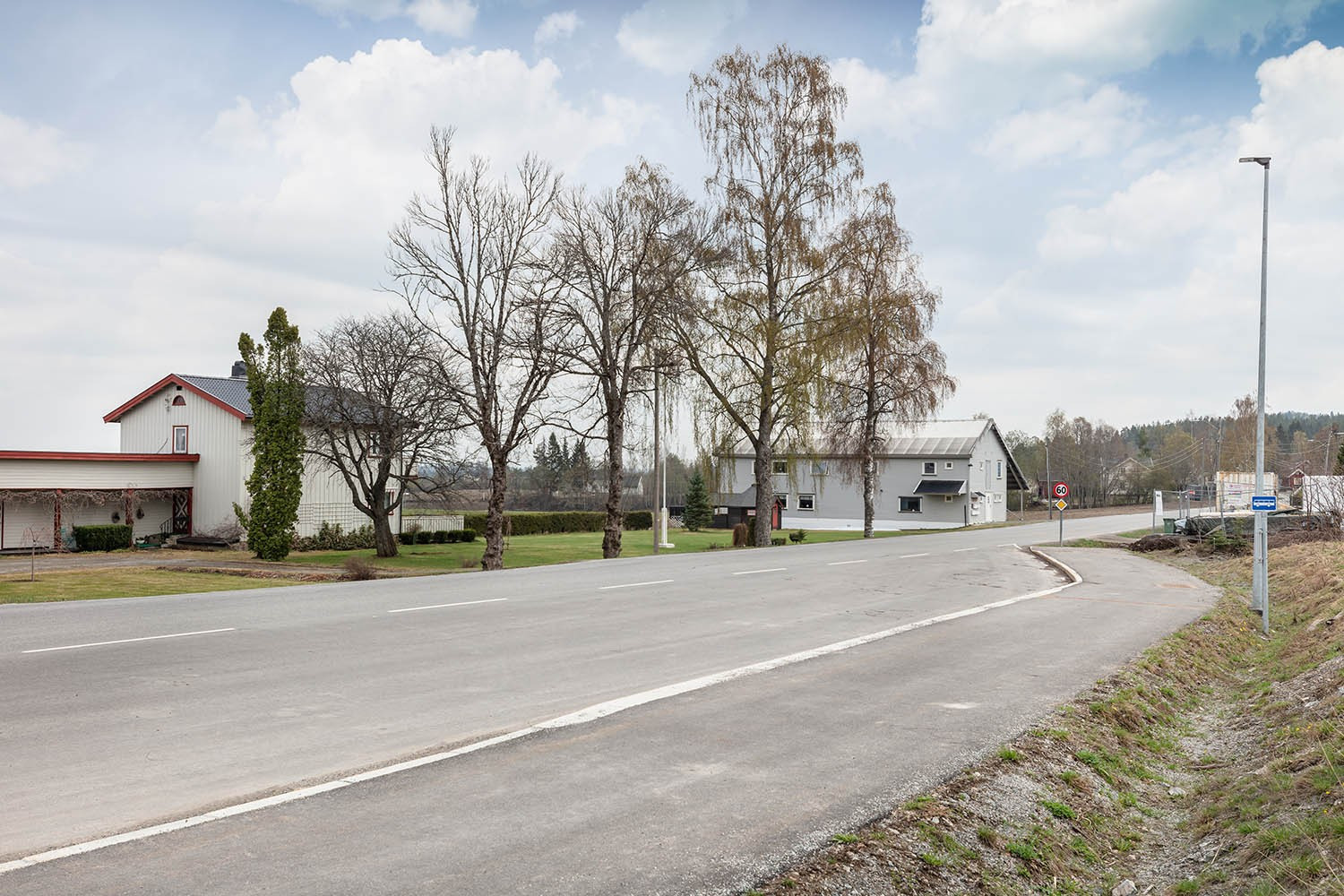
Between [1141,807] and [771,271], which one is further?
[771,271]

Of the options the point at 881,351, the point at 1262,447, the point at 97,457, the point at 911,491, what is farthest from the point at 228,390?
the point at 911,491

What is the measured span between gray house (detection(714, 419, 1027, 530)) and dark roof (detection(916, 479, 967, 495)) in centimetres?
6

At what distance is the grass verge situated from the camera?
17.0 feet

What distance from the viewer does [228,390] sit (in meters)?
41.4

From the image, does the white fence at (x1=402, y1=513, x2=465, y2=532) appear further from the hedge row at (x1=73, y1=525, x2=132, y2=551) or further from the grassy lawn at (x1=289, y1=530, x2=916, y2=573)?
the hedge row at (x1=73, y1=525, x2=132, y2=551)

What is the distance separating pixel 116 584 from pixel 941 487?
5555 centimetres

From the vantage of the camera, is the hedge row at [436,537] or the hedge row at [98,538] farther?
the hedge row at [436,537]

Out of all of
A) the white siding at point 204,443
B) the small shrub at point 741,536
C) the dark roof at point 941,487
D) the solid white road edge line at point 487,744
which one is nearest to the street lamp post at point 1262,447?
the solid white road edge line at point 487,744

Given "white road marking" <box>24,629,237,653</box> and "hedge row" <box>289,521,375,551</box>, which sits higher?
"white road marking" <box>24,629,237,653</box>

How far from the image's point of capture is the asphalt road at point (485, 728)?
15.6 feet

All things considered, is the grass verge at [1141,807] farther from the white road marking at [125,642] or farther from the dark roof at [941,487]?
the dark roof at [941,487]

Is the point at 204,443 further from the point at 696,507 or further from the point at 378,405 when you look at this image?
the point at 696,507

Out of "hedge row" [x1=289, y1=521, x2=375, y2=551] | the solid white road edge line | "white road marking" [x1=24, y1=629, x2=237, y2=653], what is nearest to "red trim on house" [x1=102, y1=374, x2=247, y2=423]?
"hedge row" [x1=289, y1=521, x2=375, y2=551]

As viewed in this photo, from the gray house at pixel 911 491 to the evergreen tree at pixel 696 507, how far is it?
1157 mm
